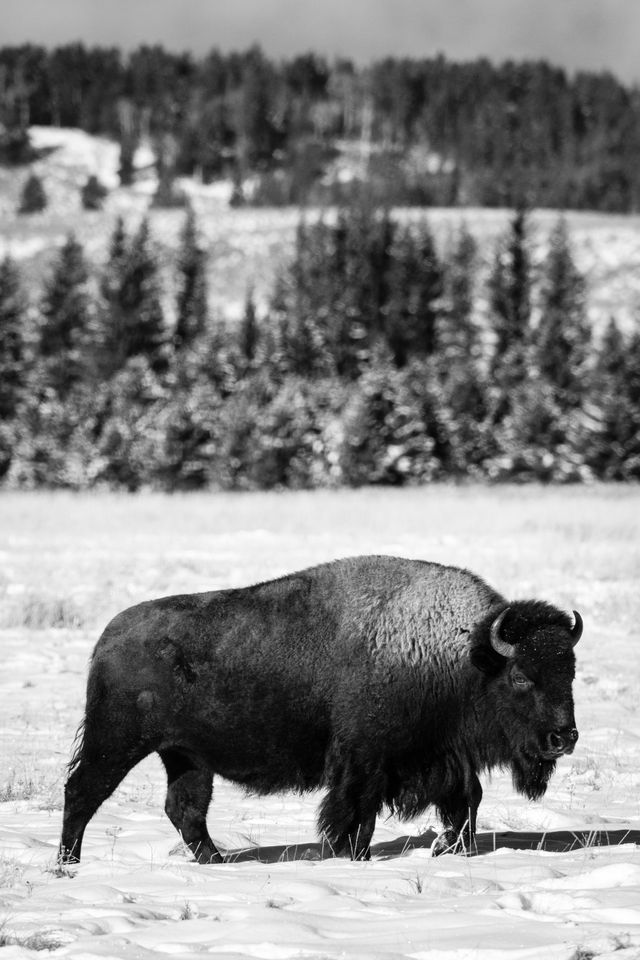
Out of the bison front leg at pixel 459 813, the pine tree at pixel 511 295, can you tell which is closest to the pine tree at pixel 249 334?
the pine tree at pixel 511 295

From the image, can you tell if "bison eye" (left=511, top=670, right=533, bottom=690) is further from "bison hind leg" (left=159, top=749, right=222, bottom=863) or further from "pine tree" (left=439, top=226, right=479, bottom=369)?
"pine tree" (left=439, top=226, right=479, bottom=369)

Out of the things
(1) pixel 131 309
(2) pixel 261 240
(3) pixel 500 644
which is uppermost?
(2) pixel 261 240

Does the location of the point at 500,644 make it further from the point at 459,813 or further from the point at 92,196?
the point at 92,196

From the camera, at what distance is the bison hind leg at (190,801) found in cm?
593

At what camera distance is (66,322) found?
59.8m

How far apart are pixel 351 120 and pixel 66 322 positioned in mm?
126006

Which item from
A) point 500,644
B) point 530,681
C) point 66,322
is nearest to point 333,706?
point 500,644

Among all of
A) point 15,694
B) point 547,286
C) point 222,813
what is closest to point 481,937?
point 222,813

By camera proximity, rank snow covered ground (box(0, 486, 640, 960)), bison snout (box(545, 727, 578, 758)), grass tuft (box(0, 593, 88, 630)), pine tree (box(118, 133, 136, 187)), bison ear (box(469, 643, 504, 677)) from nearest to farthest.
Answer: snow covered ground (box(0, 486, 640, 960)) → bison snout (box(545, 727, 578, 758)) → bison ear (box(469, 643, 504, 677)) → grass tuft (box(0, 593, 88, 630)) → pine tree (box(118, 133, 136, 187))

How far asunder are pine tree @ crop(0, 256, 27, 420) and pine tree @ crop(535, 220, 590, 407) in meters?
25.7

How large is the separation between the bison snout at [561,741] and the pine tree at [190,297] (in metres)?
57.0

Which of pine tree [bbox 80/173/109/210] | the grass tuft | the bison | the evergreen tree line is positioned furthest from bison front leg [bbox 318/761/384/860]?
pine tree [bbox 80/173/109/210]

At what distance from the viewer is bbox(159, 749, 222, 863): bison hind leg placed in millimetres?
5934

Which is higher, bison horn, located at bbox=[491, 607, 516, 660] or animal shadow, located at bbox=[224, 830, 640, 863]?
bison horn, located at bbox=[491, 607, 516, 660]
